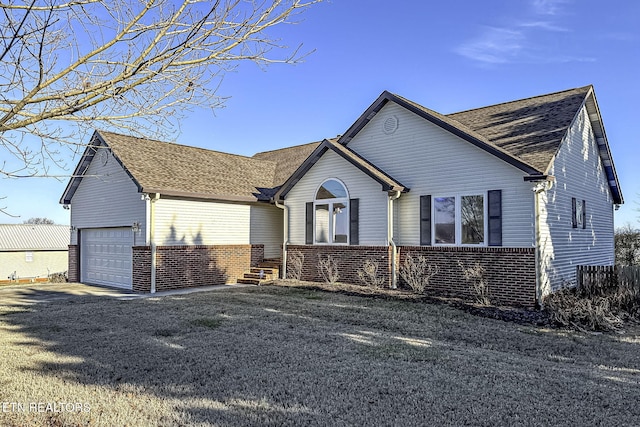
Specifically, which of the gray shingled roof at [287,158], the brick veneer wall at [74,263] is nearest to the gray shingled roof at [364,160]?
the gray shingled roof at [287,158]

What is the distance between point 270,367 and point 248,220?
41.8ft

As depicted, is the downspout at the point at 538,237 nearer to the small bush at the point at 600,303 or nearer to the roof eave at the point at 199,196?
the small bush at the point at 600,303

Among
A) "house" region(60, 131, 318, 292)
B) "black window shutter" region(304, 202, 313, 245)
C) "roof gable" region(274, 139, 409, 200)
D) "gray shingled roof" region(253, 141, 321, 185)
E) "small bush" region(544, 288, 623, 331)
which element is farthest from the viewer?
"gray shingled roof" region(253, 141, 321, 185)

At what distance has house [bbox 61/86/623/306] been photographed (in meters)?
12.8

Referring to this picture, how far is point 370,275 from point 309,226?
3.30m

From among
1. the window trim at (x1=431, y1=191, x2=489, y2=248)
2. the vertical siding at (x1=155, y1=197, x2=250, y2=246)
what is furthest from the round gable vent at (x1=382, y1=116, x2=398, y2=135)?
the vertical siding at (x1=155, y1=197, x2=250, y2=246)

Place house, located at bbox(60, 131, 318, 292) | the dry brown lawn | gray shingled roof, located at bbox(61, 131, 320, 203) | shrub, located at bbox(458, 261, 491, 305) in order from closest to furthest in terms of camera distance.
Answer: the dry brown lawn, shrub, located at bbox(458, 261, 491, 305), house, located at bbox(60, 131, 318, 292), gray shingled roof, located at bbox(61, 131, 320, 203)

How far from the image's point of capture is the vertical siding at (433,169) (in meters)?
12.5

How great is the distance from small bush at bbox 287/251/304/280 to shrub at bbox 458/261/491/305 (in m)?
6.12

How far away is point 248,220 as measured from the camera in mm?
18641

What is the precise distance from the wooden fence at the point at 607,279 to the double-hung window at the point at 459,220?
3.20 metres

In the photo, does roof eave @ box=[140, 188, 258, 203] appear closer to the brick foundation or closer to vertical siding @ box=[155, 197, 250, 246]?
vertical siding @ box=[155, 197, 250, 246]

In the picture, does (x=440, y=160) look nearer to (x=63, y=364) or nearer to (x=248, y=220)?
(x=248, y=220)

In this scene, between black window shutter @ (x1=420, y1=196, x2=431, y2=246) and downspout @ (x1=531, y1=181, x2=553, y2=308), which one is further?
black window shutter @ (x1=420, y1=196, x2=431, y2=246)
